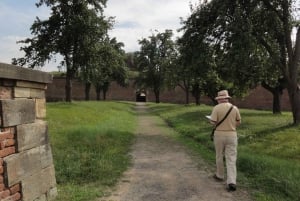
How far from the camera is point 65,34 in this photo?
29.1 m

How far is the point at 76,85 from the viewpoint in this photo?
65.4 m

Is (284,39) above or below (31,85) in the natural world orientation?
above

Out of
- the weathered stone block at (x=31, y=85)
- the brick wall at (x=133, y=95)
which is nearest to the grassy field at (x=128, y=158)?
the weathered stone block at (x=31, y=85)

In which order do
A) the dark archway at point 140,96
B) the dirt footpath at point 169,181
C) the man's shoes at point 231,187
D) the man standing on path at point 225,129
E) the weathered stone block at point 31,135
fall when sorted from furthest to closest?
the dark archway at point 140,96
the man standing on path at point 225,129
the man's shoes at point 231,187
the dirt footpath at point 169,181
the weathered stone block at point 31,135

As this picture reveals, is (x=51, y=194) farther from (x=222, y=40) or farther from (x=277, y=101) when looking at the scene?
(x=277, y=101)

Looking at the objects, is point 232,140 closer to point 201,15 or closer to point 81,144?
point 81,144

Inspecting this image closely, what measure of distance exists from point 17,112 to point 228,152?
170 inches

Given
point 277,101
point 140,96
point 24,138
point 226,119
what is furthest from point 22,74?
point 140,96

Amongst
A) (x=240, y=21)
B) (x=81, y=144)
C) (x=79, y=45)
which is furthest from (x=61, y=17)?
(x=81, y=144)

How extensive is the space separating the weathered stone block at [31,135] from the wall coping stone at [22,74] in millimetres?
752

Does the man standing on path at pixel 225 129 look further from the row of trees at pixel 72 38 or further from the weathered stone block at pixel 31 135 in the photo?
the row of trees at pixel 72 38

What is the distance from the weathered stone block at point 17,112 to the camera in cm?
581

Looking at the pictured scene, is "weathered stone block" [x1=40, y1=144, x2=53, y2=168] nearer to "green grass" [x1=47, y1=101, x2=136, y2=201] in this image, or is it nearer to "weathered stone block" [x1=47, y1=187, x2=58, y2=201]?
"weathered stone block" [x1=47, y1=187, x2=58, y2=201]

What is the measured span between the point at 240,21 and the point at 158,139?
256 inches
